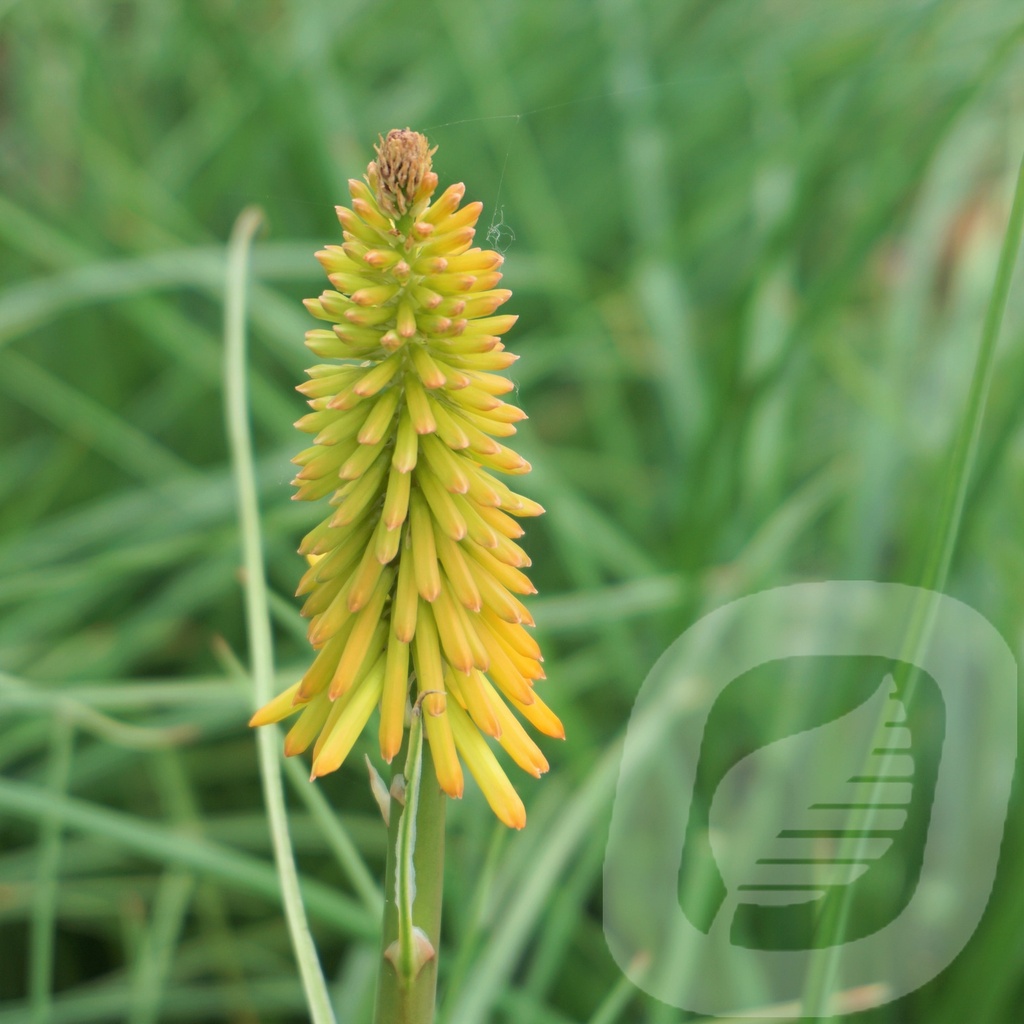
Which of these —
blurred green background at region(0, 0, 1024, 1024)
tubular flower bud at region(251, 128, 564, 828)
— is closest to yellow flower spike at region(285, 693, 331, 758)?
tubular flower bud at region(251, 128, 564, 828)

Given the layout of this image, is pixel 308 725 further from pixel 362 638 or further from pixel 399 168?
pixel 399 168

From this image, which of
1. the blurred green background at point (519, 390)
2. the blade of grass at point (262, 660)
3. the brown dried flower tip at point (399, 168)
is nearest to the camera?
the brown dried flower tip at point (399, 168)

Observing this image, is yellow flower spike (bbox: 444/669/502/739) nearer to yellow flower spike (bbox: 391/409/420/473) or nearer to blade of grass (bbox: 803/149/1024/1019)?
yellow flower spike (bbox: 391/409/420/473)

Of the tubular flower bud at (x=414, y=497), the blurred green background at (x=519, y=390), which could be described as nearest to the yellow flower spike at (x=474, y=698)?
the tubular flower bud at (x=414, y=497)

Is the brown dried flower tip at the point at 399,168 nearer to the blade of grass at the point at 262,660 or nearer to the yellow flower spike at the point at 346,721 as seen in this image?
the yellow flower spike at the point at 346,721

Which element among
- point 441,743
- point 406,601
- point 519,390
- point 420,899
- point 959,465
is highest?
point 519,390

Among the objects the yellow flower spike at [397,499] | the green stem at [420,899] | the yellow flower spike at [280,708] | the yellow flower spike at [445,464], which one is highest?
the yellow flower spike at [445,464]

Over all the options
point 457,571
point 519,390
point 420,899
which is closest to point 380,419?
point 457,571
